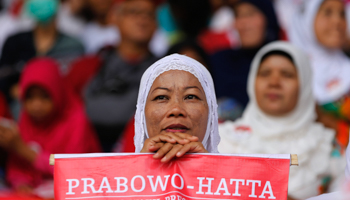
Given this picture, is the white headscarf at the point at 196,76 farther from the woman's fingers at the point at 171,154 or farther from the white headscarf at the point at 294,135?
the white headscarf at the point at 294,135

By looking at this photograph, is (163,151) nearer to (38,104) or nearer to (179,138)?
(179,138)

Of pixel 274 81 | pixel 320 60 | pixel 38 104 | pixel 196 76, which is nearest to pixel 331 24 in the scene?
pixel 320 60

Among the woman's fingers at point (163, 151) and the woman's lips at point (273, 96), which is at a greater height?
the woman's lips at point (273, 96)

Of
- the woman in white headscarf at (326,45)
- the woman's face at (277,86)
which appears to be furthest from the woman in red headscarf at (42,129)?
the woman in white headscarf at (326,45)

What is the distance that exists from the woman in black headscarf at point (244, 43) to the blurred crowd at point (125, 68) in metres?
0.01

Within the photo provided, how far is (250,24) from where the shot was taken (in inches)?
212

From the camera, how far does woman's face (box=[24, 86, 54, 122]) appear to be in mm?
4909

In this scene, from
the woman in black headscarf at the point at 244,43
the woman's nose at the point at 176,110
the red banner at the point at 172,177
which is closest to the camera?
the red banner at the point at 172,177

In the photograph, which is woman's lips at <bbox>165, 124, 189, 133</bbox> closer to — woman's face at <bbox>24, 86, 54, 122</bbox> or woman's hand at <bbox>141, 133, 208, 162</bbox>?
woman's hand at <bbox>141, 133, 208, 162</bbox>

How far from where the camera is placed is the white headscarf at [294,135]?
3.94 m

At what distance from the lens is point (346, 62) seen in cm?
566

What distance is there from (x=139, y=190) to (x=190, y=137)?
0.34 m

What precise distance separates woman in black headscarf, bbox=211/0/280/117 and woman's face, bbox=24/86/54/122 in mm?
1658

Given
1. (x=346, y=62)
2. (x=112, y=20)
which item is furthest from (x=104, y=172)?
(x=112, y=20)
